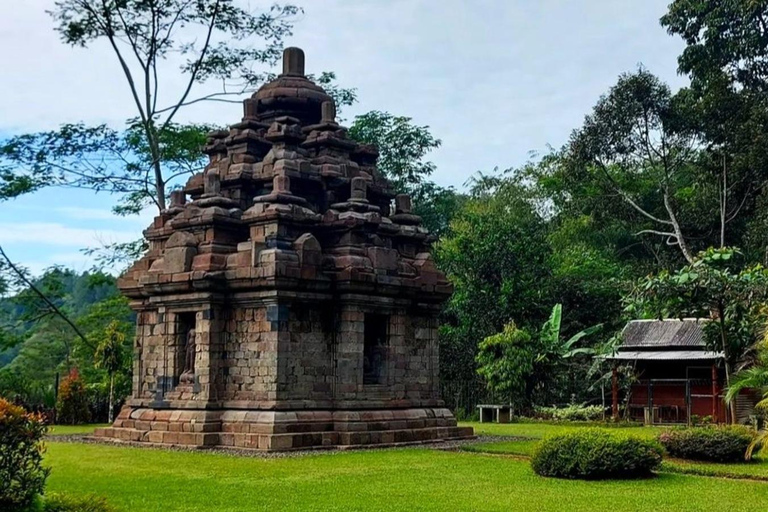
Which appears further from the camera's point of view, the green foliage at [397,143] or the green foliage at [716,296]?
the green foliage at [397,143]

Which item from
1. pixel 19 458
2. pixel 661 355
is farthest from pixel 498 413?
pixel 19 458

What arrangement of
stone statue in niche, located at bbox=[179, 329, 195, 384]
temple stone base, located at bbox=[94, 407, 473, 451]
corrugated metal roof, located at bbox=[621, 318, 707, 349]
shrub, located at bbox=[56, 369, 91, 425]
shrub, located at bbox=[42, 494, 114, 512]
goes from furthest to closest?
corrugated metal roof, located at bbox=[621, 318, 707, 349], shrub, located at bbox=[56, 369, 91, 425], stone statue in niche, located at bbox=[179, 329, 195, 384], temple stone base, located at bbox=[94, 407, 473, 451], shrub, located at bbox=[42, 494, 114, 512]

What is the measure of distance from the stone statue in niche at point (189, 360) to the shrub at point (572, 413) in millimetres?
13830

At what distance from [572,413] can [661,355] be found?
3.34 metres

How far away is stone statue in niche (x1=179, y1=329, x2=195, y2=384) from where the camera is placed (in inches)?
721

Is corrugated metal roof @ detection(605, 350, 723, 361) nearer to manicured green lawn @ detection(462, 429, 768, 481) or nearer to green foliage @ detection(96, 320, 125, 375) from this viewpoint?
manicured green lawn @ detection(462, 429, 768, 481)

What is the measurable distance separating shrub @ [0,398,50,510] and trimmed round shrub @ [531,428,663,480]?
24.2 feet

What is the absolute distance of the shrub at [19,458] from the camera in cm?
805

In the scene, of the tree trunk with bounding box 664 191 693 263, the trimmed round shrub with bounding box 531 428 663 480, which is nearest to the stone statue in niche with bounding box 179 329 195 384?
the trimmed round shrub with bounding box 531 428 663 480

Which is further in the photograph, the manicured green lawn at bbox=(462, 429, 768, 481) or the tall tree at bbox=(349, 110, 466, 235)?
the tall tree at bbox=(349, 110, 466, 235)

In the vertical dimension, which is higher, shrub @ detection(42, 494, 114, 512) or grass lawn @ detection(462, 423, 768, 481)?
shrub @ detection(42, 494, 114, 512)

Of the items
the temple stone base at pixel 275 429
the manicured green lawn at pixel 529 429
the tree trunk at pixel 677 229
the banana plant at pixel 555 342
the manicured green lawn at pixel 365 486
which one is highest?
the tree trunk at pixel 677 229

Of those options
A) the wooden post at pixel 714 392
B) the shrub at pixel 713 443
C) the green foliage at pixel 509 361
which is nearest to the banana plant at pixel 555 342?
the green foliage at pixel 509 361

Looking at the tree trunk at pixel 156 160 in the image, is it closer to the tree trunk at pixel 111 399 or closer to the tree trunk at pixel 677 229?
the tree trunk at pixel 111 399
